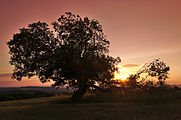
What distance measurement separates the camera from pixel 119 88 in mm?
21250

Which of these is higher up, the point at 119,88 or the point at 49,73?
the point at 49,73

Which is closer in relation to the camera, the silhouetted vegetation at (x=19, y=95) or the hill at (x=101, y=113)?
the hill at (x=101, y=113)

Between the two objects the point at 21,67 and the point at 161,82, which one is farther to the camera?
the point at 21,67

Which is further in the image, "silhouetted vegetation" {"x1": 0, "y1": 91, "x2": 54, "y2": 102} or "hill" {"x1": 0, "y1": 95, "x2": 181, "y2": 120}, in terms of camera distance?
"silhouetted vegetation" {"x1": 0, "y1": 91, "x2": 54, "y2": 102}

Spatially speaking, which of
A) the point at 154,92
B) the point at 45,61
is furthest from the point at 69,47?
the point at 154,92

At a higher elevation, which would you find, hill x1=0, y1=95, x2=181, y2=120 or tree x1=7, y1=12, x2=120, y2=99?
tree x1=7, y1=12, x2=120, y2=99

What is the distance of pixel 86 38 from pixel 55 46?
3756mm

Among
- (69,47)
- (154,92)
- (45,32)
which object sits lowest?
(154,92)

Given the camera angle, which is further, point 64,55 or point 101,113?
point 64,55

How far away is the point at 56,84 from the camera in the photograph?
21547mm

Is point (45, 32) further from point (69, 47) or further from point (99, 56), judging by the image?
point (99, 56)

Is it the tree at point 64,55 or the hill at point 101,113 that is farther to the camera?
the tree at point 64,55

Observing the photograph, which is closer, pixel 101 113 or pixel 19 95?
pixel 101 113

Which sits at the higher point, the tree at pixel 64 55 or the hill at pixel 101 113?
the tree at pixel 64 55
